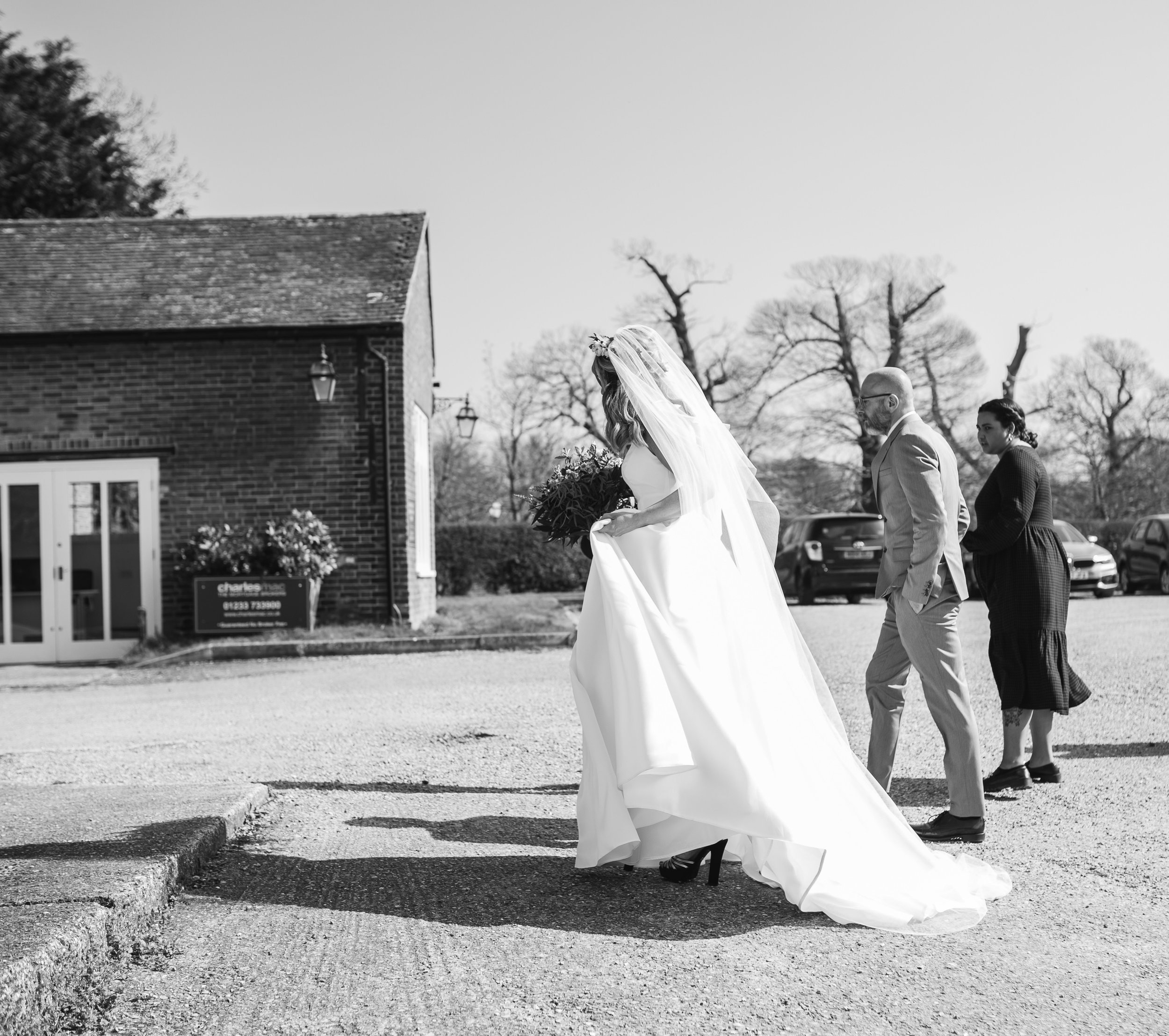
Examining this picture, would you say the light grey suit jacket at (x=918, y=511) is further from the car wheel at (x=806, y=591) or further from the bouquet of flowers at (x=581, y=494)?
the car wheel at (x=806, y=591)

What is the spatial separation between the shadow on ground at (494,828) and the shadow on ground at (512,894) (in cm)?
29

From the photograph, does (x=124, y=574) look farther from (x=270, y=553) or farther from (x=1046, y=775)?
(x=1046, y=775)

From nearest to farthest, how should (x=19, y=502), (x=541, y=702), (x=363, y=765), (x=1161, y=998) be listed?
(x=1161, y=998)
(x=363, y=765)
(x=541, y=702)
(x=19, y=502)

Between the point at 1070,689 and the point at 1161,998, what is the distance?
3177 millimetres

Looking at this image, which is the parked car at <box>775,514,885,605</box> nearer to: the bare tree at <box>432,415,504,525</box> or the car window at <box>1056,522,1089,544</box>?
the car window at <box>1056,522,1089,544</box>

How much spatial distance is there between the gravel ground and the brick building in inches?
326

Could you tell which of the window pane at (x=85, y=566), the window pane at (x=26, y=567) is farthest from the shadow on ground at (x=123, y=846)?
the window pane at (x=26, y=567)

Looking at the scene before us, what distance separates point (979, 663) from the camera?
39.4 ft

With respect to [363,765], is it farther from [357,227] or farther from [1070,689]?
[357,227]

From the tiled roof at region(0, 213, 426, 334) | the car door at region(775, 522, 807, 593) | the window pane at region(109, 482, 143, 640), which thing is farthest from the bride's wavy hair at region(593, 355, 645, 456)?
the car door at region(775, 522, 807, 593)

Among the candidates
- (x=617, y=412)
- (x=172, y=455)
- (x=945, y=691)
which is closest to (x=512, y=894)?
(x=617, y=412)

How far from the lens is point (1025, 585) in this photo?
241 inches

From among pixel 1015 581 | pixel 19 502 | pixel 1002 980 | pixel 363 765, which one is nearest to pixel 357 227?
pixel 19 502

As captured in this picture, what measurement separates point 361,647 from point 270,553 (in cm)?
209
